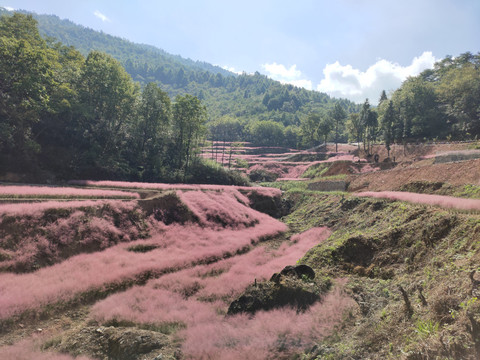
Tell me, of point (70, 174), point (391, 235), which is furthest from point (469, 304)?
point (70, 174)

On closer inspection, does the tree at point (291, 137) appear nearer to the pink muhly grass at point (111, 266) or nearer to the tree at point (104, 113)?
the tree at point (104, 113)

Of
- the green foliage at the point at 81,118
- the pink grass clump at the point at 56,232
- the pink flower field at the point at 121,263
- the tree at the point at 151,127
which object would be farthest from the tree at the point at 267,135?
the pink grass clump at the point at 56,232

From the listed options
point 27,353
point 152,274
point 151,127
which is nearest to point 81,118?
point 151,127

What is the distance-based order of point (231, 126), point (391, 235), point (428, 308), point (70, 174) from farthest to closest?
1. point (231, 126)
2. point (70, 174)
3. point (391, 235)
4. point (428, 308)

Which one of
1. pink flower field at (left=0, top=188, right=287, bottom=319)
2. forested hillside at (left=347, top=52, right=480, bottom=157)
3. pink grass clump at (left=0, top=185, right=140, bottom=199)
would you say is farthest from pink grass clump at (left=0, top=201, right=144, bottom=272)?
forested hillside at (left=347, top=52, right=480, bottom=157)

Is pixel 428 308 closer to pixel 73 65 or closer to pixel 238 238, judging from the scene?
pixel 238 238

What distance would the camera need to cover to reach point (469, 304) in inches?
219

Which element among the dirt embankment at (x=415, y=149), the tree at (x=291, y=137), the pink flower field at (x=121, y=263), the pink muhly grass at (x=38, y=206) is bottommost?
the pink flower field at (x=121, y=263)

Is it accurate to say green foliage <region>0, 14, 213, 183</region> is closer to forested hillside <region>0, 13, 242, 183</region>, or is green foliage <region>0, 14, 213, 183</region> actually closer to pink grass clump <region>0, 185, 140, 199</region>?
forested hillside <region>0, 13, 242, 183</region>

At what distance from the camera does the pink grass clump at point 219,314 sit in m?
7.32

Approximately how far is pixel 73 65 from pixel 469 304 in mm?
51073

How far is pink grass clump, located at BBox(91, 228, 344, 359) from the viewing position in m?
7.32

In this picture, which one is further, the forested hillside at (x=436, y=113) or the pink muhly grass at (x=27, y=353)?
the forested hillside at (x=436, y=113)

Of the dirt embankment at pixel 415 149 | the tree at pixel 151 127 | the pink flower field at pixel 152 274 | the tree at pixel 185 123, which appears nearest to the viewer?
the pink flower field at pixel 152 274
